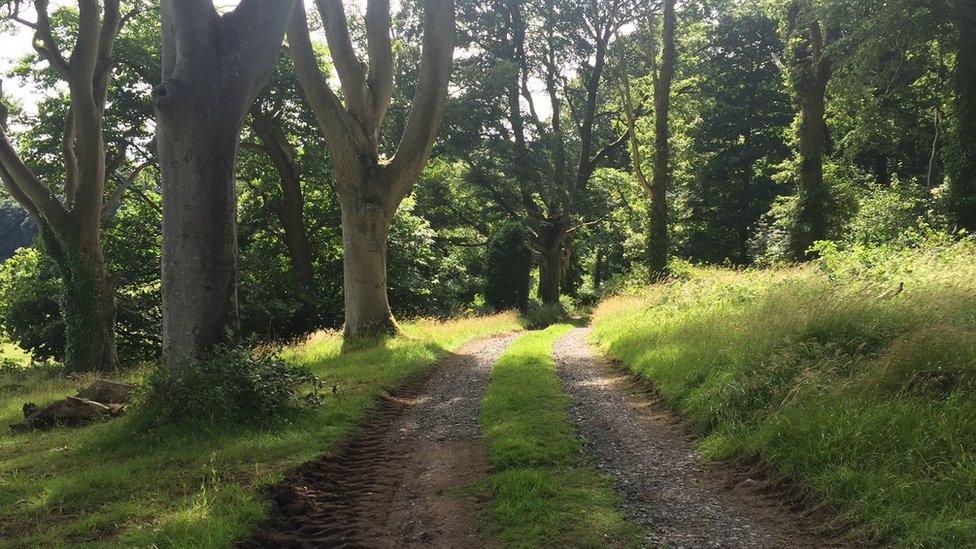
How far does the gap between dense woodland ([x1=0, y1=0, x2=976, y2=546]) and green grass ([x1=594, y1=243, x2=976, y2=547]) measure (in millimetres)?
35

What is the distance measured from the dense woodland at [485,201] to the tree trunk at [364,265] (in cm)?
5

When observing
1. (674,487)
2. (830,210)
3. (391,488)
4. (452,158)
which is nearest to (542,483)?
(674,487)

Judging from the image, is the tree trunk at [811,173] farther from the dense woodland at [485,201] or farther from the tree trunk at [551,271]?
the tree trunk at [551,271]

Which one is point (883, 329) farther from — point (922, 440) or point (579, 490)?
point (579, 490)

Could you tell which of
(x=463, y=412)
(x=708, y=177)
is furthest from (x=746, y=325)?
(x=708, y=177)

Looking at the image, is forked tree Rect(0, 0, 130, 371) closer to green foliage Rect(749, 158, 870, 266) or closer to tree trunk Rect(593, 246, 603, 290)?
green foliage Rect(749, 158, 870, 266)

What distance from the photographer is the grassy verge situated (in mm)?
3680

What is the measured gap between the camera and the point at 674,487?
467cm

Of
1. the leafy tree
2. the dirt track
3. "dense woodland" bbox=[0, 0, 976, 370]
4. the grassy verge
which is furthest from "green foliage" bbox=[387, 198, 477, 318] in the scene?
the leafy tree

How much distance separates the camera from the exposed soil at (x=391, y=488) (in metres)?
3.91

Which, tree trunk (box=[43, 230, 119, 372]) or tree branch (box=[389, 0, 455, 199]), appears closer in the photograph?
tree branch (box=[389, 0, 455, 199])

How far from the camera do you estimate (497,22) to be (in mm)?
26000

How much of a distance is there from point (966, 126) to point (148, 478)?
18.7 m

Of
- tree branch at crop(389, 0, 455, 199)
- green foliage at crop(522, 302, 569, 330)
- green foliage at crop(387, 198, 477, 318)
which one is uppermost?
tree branch at crop(389, 0, 455, 199)
